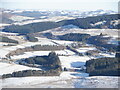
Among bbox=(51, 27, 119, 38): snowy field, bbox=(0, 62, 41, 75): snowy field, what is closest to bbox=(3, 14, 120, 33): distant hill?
bbox=(51, 27, 119, 38): snowy field

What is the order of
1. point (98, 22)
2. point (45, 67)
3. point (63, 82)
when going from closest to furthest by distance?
point (63, 82) → point (45, 67) → point (98, 22)

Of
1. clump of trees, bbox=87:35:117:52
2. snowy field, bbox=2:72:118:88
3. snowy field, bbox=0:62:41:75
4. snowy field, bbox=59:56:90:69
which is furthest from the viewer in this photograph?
clump of trees, bbox=87:35:117:52

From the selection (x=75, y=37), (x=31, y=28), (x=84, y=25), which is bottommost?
(x=75, y=37)

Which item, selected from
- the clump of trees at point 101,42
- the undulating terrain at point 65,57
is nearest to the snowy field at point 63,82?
the undulating terrain at point 65,57

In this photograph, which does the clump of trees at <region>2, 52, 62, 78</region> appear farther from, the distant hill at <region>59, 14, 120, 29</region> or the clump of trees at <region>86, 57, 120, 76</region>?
the distant hill at <region>59, 14, 120, 29</region>

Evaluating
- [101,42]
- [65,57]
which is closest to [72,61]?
[65,57]

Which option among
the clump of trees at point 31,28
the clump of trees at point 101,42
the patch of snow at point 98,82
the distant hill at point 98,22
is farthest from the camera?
the clump of trees at point 31,28

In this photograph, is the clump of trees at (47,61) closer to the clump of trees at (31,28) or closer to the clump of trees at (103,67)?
the clump of trees at (103,67)

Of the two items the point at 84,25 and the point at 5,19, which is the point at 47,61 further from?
the point at 5,19

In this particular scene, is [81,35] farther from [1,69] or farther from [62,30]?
[1,69]
